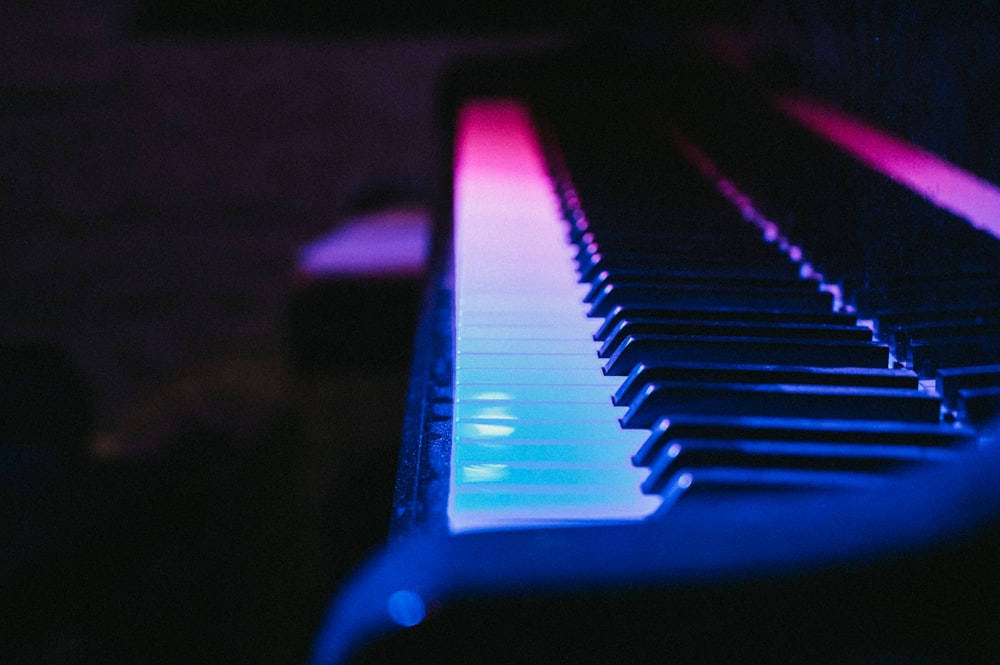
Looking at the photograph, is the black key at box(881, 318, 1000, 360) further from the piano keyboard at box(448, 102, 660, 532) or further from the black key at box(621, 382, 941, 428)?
the piano keyboard at box(448, 102, 660, 532)

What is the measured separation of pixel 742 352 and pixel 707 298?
16cm

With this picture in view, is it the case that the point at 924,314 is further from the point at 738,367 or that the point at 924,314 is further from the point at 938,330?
the point at 738,367

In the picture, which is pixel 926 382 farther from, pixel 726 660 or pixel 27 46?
pixel 27 46

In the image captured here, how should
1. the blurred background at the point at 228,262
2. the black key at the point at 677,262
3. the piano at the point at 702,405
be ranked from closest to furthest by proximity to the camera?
the piano at the point at 702,405 < the black key at the point at 677,262 < the blurred background at the point at 228,262

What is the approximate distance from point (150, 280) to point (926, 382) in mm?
3262

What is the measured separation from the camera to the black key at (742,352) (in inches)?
33.9

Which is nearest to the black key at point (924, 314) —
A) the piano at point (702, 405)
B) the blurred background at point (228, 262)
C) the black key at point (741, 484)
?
the piano at point (702, 405)

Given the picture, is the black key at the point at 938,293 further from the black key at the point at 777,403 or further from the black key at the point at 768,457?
the black key at the point at 768,457

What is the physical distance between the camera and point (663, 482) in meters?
0.64

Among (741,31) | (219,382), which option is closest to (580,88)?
(741,31)

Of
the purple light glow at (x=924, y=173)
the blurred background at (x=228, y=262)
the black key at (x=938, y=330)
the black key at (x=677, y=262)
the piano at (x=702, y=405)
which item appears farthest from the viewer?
the blurred background at (x=228, y=262)

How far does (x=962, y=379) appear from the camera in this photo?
781mm

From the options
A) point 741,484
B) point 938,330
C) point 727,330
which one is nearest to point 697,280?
point 727,330

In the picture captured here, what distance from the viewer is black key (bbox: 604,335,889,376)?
0.86 m
